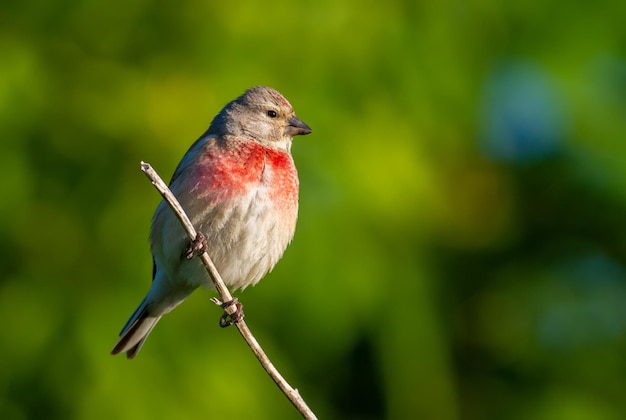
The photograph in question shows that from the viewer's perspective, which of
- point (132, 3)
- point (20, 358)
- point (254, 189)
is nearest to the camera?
point (254, 189)

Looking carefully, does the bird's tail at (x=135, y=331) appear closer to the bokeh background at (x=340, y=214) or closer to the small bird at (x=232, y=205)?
the small bird at (x=232, y=205)

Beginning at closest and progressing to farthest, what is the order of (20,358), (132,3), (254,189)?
(254,189) → (20,358) → (132,3)

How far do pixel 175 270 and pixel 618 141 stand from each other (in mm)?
3602

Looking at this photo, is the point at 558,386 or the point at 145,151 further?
the point at 558,386

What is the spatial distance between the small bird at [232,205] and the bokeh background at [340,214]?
3.58 feet

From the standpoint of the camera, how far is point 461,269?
328 inches

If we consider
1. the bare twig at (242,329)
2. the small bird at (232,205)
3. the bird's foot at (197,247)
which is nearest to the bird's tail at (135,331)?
the small bird at (232,205)

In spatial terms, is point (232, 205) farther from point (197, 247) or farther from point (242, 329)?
point (242, 329)

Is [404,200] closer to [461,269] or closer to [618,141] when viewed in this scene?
[461,269]

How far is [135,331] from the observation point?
6199 mm

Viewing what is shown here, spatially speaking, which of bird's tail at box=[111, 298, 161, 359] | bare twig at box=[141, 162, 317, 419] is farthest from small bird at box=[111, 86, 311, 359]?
bare twig at box=[141, 162, 317, 419]

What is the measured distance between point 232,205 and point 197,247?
0.45 m

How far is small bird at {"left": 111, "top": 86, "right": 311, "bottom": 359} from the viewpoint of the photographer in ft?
18.6

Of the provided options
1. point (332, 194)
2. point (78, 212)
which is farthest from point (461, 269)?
point (78, 212)
